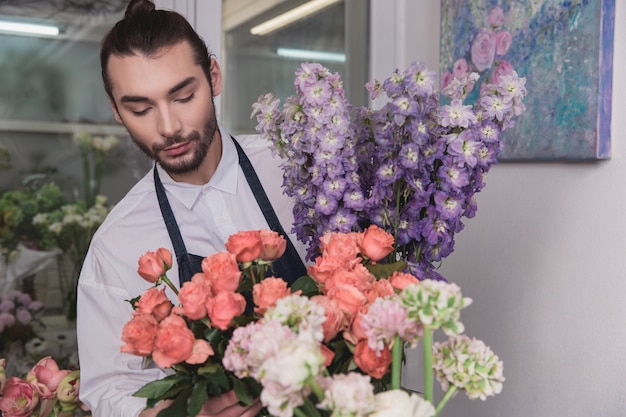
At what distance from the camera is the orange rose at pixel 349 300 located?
0.75 metres

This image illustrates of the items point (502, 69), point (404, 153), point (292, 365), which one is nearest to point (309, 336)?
point (292, 365)

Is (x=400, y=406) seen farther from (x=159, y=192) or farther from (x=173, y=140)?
(x=159, y=192)

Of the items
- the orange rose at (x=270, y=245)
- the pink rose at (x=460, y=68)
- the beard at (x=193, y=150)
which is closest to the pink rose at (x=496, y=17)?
the pink rose at (x=460, y=68)

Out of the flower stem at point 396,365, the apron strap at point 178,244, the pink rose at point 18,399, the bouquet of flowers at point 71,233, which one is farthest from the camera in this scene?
the bouquet of flowers at point 71,233

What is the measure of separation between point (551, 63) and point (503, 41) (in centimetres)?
20

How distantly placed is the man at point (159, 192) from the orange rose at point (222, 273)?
43 cm

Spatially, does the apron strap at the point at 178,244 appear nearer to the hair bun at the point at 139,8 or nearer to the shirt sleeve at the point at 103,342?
the shirt sleeve at the point at 103,342

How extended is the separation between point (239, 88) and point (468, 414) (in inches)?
47.8

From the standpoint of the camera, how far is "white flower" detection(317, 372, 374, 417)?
621 millimetres

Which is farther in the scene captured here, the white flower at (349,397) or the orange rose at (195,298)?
the orange rose at (195,298)

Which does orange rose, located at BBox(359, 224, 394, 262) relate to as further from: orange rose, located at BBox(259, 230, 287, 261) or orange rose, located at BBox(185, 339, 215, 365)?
orange rose, located at BBox(185, 339, 215, 365)

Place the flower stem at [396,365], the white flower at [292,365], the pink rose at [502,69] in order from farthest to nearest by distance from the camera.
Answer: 1. the pink rose at [502,69]
2. the flower stem at [396,365]
3. the white flower at [292,365]

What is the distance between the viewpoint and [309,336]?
2.08 ft

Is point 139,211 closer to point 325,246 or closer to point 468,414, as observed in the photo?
point 325,246
